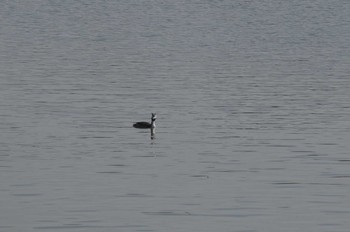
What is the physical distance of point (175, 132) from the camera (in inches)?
1954

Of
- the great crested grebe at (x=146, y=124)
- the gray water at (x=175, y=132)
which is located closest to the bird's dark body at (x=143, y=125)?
the great crested grebe at (x=146, y=124)

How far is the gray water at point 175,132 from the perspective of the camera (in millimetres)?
34031

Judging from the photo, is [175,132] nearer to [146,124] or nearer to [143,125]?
[146,124]

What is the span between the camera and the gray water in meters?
34.0

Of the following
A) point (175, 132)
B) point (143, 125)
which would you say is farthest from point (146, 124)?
point (175, 132)

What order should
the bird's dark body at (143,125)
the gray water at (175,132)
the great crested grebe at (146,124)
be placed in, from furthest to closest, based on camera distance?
the bird's dark body at (143,125), the great crested grebe at (146,124), the gray water at (175,132)

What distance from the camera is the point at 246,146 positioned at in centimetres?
4562

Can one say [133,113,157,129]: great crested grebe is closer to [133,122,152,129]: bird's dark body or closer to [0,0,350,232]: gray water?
[133,122,152,129]: bird's dark body

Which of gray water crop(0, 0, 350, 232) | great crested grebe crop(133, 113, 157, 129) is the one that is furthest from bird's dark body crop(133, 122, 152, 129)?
gray water crop(0, 0, 350, 232)

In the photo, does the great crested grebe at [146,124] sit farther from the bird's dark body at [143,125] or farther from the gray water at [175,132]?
the gray water at [175,132]

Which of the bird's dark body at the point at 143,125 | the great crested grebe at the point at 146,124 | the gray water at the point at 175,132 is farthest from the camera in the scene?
the bird's dark body at the point at 143,125

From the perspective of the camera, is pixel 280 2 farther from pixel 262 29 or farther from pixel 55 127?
pixel 55 127

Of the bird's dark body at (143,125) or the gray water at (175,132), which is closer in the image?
the gray water at (175,132)

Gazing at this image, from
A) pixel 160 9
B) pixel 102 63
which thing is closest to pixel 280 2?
pixel 160 9
